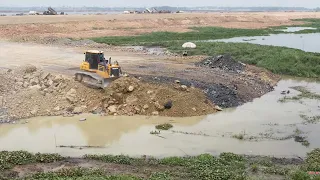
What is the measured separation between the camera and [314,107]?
73.9 feet

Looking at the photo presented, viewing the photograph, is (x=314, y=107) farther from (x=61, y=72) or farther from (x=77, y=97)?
(x=61, y=72)

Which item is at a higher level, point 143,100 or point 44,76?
point 44,76

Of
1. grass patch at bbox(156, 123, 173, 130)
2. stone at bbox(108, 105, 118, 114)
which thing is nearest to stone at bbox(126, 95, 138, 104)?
stone at bbox(108, 105, 118, 114)

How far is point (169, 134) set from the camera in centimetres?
1778

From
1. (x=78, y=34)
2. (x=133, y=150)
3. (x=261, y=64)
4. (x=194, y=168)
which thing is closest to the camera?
(x=194, y=168)

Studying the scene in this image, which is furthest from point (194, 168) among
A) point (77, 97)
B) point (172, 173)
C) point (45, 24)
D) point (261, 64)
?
point (45, 24)

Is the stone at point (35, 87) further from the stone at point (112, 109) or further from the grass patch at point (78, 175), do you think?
the grass patch at point (78, 175)

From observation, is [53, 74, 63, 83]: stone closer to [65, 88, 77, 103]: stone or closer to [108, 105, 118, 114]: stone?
[65, 88, 77, 103]: stone

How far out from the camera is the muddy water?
16.1m

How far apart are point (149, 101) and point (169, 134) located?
337 centimetres

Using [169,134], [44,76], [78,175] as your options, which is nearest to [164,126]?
[169,134]

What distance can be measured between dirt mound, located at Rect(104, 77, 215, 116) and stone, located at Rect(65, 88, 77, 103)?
1789mm

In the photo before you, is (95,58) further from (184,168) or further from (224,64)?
(184,168)

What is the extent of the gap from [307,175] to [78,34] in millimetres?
41462
